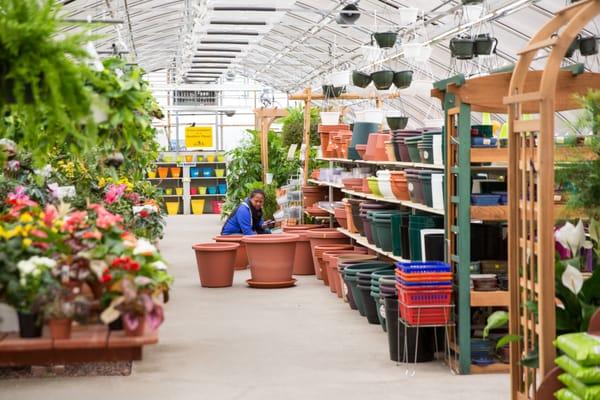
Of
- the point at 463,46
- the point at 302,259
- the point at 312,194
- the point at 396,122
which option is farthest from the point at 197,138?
the point at 463,46

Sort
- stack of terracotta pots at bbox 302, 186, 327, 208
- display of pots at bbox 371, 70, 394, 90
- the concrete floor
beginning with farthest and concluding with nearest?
stack of terracotta pots at bbox 302, 186, 327, 208 < display of pots at bbox 371, 70, 394, 90 < the concrete floor

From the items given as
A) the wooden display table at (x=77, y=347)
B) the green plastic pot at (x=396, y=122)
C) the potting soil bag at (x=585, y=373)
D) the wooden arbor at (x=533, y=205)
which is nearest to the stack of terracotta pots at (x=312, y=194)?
the green plastic pot at (x=396, y=122)

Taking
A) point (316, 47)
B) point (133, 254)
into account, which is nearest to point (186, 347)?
point (133, 254)

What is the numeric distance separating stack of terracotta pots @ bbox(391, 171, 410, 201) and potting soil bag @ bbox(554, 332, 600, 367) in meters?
3.81

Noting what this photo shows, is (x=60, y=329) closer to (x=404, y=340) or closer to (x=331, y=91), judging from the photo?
(x=404, y=340)

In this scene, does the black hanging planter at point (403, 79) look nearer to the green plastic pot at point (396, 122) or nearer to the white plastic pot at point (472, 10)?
the green plastic pot at point (396, 122)

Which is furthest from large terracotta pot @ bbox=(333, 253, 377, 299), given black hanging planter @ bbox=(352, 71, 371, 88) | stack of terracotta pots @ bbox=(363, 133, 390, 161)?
black hanging planter @ bbox=(352, 71, 371, 88)

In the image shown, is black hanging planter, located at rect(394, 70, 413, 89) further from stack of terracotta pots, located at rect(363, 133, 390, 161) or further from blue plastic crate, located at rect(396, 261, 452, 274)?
blue plastic crate, located at rect(396, 261, 452, 274)

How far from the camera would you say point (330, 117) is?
11727 millimetres

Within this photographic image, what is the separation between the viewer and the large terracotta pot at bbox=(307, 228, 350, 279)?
10817 mm

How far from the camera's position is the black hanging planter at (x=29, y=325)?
3.07 meters

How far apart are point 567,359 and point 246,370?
A: 115 inches

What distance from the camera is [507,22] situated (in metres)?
14.3

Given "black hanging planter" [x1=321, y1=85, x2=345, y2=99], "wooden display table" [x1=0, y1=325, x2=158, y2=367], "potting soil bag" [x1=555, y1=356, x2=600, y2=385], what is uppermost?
"black hanging planter" [x1=321, y1=85, x2=345, y2=99]
